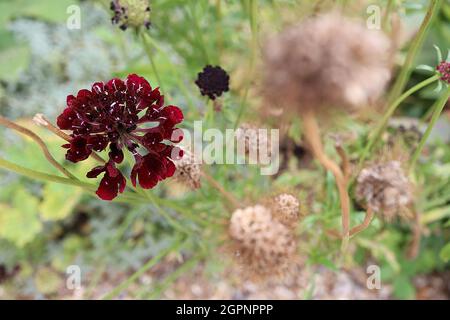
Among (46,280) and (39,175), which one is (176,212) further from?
(39,175)

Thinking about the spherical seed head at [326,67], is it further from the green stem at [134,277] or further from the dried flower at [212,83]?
the green stem at [134,277]

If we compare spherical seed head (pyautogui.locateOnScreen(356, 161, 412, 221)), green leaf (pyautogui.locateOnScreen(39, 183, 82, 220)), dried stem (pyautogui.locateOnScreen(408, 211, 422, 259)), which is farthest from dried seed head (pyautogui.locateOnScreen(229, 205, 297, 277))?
green leaf (pyautogui.locateOnScreen(39, 183, 82, 220))

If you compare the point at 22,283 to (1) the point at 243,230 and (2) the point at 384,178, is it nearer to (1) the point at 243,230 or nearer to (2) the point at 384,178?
(1) the point at 243,230

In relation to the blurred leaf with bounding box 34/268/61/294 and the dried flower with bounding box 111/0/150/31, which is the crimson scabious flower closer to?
the dried flower with bounding box 111/0/150/31

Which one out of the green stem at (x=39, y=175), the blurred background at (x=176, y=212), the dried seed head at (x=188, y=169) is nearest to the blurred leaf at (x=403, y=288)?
the blurred background at (x=176, y=212)
